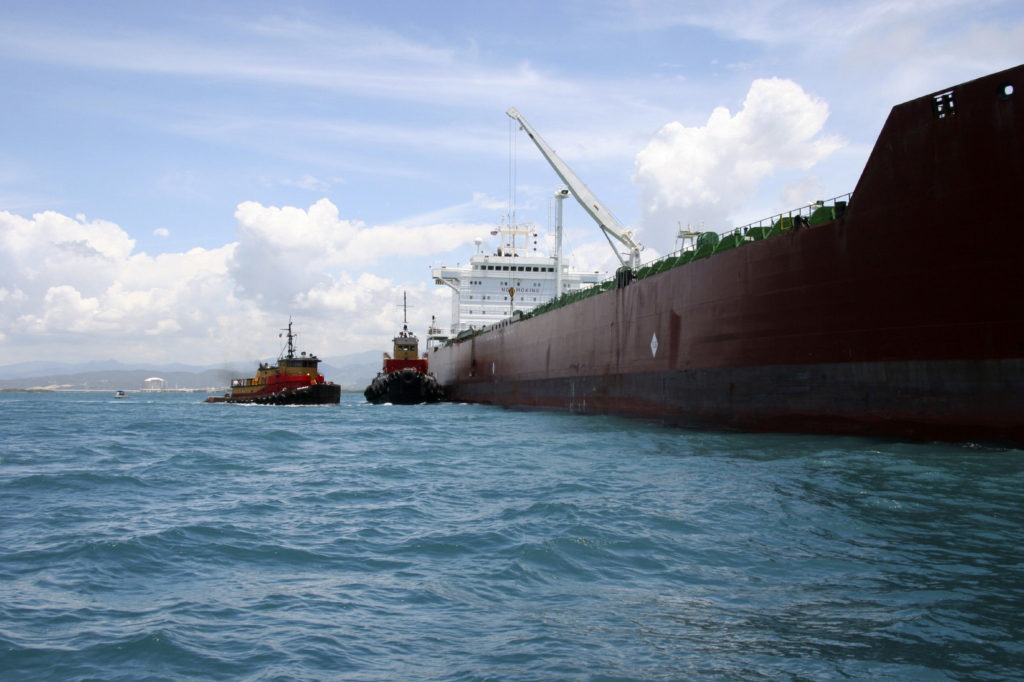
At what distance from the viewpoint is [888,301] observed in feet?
38.0

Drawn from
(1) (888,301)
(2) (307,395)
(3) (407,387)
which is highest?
(1) (888,301)

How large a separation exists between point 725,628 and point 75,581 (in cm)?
472

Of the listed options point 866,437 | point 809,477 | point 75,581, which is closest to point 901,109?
point 866,437

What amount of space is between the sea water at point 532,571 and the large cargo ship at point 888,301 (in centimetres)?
118

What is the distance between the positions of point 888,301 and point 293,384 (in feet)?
113

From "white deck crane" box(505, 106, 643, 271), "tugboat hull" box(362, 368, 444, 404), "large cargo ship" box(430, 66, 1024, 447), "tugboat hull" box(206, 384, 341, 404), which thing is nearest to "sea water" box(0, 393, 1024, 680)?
"large cargo ship" box(430, 66, 1024, 447)

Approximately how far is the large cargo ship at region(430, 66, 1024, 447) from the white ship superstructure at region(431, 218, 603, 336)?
26.4 metres

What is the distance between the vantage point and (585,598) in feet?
16.6

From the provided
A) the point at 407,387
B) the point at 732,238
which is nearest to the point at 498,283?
the point at 407,387

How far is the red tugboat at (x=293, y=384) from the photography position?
132 feet

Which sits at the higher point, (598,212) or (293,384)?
(598,212)

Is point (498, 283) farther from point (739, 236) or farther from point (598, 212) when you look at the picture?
point (739, 236)

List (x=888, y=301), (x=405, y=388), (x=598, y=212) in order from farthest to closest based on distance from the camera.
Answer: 1. (x=405, y=388)
2. (x=598, y=212)
3. (x=888, y=301)

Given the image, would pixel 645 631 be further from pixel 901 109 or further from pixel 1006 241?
pixel 901 109
